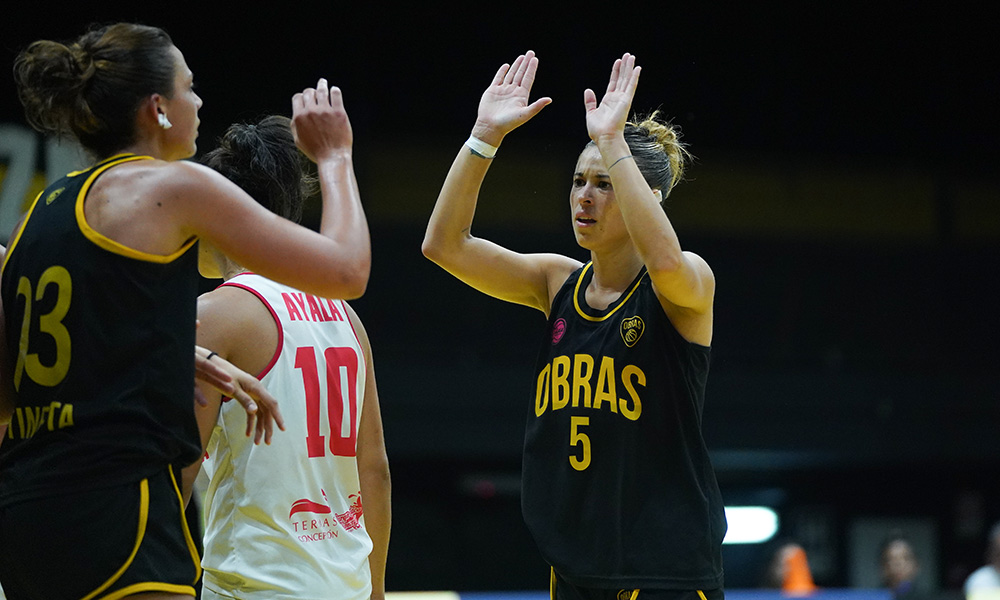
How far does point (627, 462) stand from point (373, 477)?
0.67m

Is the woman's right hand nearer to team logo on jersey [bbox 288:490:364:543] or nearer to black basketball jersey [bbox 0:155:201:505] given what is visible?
team logo on jersey [bbox 288:490:364:543]

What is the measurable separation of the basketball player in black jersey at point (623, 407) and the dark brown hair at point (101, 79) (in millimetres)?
1143

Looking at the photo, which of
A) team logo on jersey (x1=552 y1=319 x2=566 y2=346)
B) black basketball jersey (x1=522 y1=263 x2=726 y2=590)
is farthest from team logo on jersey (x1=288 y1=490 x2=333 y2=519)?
team logo on jersey (x1=552 y1=319 x2=566 y2=346)

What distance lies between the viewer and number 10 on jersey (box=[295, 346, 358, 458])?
259cm

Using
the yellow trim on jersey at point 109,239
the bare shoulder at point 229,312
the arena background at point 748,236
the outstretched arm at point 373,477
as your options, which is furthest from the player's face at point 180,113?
the arena background at point 748,236

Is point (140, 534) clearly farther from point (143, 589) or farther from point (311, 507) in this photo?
point (311, 507)

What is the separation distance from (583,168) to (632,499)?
36.2 inches

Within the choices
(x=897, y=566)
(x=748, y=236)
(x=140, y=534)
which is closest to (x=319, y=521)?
(x=140, y=534)

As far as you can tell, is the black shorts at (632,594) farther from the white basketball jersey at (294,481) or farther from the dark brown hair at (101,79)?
the dark brown hair at (101,79)

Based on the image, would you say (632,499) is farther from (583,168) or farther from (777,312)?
(777,312)

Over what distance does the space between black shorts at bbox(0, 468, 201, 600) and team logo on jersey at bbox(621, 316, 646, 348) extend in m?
1.28

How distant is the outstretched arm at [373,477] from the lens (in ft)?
9.39

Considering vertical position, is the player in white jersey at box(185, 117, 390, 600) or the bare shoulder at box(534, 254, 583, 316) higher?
the bare shoulder at box(534, 254, 583, 316)

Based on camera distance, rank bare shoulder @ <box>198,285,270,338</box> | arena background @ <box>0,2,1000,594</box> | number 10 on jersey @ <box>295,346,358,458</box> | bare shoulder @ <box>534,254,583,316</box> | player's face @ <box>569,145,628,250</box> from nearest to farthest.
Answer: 1. bare shoulder @ <box>198,285,270,338</box>
2. number 10 on jersey @ <box>295,346,358,458</box>
3. player's face @ <box>569,145,628,250</box>
4. bare shoulder @ <box>534,254,583,316</box>
5. arena background @ <box>0,2,1000,594</box>
